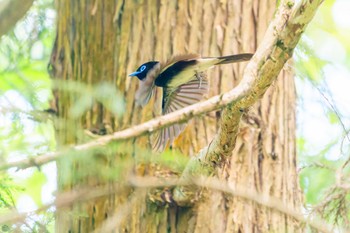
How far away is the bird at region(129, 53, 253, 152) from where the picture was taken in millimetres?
2109

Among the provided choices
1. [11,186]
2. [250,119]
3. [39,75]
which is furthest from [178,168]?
[39,75]

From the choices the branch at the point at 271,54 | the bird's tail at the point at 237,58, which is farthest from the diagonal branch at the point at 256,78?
the bird's tail at the point at 237,58

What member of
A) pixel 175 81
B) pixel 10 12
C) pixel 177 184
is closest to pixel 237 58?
pixel 175 81

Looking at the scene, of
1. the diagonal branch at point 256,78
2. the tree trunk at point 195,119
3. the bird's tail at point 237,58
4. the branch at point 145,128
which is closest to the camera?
the branch at point 145,128

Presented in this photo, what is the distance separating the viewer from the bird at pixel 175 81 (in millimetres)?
2109

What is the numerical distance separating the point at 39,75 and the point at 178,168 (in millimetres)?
1283

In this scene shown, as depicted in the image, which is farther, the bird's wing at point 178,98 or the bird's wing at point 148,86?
the bird's wing at point 178,98

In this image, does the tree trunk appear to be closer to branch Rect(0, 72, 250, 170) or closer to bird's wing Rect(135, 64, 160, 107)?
bird's wing Rect(135, 64, 160, 107)

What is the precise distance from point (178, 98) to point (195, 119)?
193 millimetres

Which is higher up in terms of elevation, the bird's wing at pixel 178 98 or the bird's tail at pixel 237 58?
the bird's tail at pixel 237 58

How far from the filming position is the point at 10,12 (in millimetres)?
1997

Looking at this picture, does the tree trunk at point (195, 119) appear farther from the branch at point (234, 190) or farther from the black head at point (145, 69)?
the black head at point (145, 69)

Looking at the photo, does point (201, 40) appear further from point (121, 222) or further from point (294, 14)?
point (294, 14)

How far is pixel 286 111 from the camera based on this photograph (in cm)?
270
